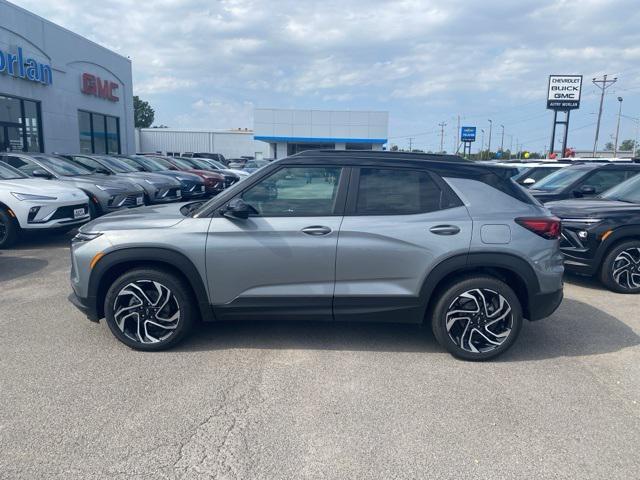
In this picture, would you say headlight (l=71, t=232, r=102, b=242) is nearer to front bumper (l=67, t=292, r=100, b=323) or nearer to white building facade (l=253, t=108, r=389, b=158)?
front bumper (l=67, t=292, r=100, b=323)

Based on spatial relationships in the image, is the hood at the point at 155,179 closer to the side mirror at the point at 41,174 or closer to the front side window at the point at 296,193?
the side mirror at the point at 41,174

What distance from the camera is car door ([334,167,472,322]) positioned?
3.88 meters

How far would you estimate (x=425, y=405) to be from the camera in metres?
3.31

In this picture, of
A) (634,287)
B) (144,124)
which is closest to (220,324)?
(634,287)

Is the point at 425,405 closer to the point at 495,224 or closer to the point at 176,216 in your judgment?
the point at 495,224

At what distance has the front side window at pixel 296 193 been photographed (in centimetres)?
399

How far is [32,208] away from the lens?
7.94 metres

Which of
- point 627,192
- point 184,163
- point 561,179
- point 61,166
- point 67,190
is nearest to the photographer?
point 627,192

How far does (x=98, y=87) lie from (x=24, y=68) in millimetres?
5465

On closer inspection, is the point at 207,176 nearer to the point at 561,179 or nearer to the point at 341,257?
the point at 561,179

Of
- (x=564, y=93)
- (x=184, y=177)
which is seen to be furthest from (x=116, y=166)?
(x=564, y=93)

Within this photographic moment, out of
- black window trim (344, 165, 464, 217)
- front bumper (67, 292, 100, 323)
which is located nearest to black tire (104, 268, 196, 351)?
front bumper (67, 292, 100, 323)

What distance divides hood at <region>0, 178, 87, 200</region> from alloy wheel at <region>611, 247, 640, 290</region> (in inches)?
345

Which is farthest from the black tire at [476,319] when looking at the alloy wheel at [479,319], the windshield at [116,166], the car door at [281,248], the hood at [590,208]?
the windshield at [116,166]
